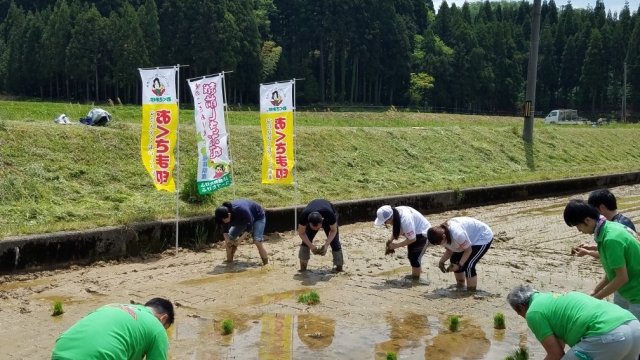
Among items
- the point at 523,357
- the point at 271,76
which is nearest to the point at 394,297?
the point at 523,357

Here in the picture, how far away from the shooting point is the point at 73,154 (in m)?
13.6

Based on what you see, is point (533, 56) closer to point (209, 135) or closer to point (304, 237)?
point (209, 135)

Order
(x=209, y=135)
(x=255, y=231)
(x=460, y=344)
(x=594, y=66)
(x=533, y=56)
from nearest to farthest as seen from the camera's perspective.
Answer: (x=460, y=344) → (x=255, y=231) → (x=209, y=135) → (x=533, y=56) → (x=594, y=66)

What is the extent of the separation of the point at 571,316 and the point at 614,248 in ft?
3.03

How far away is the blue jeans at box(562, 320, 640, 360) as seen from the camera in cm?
446

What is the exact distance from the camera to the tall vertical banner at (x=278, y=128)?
1298cm

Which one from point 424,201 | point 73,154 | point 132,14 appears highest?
point 132,14

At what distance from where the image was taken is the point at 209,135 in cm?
1200

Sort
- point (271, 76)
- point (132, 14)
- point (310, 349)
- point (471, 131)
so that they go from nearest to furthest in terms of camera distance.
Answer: point (310, 349), point (471, 131), point (132, 14), point (271, 76)

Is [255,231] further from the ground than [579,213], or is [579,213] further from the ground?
[579,213]

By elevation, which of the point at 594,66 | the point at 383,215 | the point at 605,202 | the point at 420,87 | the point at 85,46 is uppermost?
the point at 85,46

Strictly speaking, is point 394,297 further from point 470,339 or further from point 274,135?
point 274,135

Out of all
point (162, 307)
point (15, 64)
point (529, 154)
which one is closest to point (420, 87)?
point (15, 64)

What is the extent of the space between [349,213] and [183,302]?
6.84 metres
